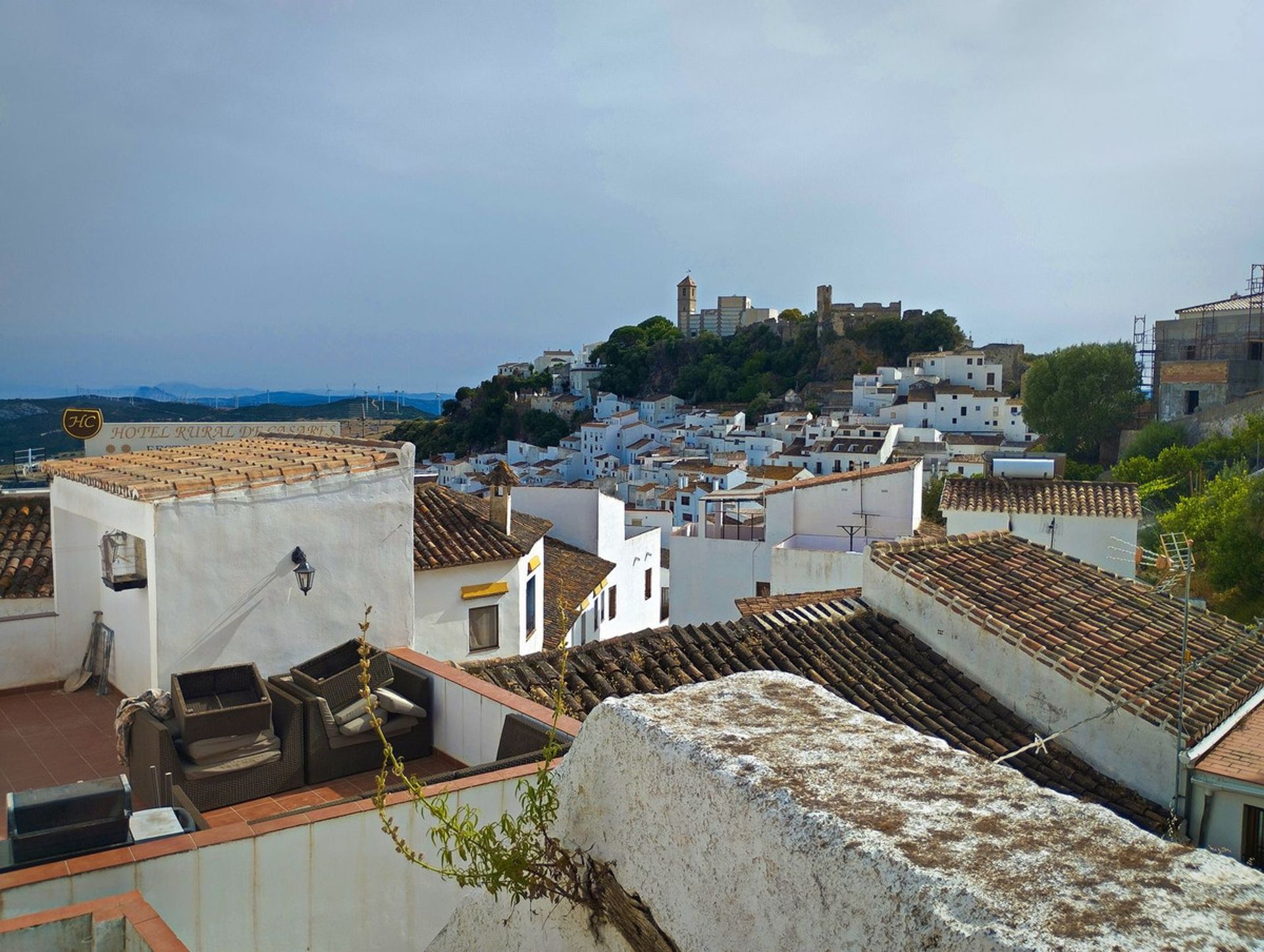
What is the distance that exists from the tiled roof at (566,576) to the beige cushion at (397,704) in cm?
1032

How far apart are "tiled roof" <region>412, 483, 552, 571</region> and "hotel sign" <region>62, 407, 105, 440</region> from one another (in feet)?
12.6

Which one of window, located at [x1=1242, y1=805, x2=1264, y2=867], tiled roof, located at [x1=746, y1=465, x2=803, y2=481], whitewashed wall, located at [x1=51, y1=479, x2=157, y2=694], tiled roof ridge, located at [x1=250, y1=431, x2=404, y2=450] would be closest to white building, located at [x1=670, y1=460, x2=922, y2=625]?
tiled roof ridge, located at [x1=250, y1=431, x2=404, y2=450]

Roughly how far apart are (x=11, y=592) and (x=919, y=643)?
830cm

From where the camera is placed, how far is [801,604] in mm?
10430

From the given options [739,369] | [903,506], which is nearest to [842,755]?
[903,506]

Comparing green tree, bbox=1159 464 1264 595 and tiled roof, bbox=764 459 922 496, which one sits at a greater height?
tiled roof, bbox=764 459 922 496

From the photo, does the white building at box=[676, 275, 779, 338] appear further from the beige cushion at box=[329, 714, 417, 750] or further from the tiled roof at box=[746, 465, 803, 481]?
the beige cushion at box=[329, 714, 417, 750]

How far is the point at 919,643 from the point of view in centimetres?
926

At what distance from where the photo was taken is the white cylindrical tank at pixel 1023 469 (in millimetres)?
18594

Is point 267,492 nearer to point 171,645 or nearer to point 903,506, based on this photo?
point 171,645

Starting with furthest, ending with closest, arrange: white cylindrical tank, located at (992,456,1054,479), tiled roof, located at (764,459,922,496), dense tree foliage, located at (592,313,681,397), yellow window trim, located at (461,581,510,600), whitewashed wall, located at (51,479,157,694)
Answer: dense tree foliage, located at (592,313,681,397) < white cylindrical tank, located at (992,456,1054,479) < tiled roof, located at (764,459,922,496) < yellow window trim, located at (461,581,510,600) < whitewashed wall, located at (51,479,157,694)

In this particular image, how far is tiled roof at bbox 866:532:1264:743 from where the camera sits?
817cm

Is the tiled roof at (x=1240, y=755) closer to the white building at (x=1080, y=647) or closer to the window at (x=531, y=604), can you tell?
the white building at (x=1080, y=647)

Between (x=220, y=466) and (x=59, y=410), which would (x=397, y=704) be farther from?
(x=59, y=410)
